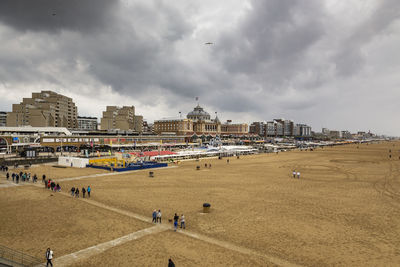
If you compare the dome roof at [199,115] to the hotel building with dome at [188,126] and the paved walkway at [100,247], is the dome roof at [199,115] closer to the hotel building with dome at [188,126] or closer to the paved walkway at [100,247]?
the hotel building with dome at [188,126]

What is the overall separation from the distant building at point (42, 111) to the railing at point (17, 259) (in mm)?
114803

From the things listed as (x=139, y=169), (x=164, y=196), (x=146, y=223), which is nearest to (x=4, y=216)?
(x=146, y=223)

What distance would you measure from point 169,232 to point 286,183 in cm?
2418

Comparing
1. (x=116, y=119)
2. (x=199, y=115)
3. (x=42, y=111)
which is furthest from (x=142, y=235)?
(x=199, y=115)

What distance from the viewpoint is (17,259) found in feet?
41.0

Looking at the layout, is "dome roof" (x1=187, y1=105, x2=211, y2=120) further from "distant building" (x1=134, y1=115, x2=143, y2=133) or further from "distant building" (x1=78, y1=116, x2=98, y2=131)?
"distant building" (x1=78, y1=116, x2=98, y2=131)

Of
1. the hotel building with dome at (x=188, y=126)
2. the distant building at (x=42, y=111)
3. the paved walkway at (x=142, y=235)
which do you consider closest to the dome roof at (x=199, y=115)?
the hotel building with dome at (x=188, y=126)

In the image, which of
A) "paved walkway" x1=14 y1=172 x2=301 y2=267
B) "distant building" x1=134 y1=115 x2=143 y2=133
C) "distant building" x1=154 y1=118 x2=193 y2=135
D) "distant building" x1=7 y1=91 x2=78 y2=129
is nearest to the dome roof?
"distant building" x1=154 y1=118 x2=193 y2=135

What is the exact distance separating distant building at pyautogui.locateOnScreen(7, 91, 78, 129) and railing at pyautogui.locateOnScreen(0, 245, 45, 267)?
377ft

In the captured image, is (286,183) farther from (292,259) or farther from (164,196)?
(292,259)

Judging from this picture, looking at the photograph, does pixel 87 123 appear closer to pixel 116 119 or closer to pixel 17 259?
pixel 116 119

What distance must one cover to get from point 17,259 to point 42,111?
4625 inches

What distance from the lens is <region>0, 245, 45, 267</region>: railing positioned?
11.8 m

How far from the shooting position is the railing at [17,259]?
11797 millimetres
